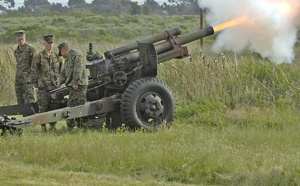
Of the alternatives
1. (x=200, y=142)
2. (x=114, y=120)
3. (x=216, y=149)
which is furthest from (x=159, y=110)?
(x=216, y=149)

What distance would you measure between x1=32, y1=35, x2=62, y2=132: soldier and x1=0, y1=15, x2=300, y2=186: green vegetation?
54 centimetres

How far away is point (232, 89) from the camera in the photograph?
15.7 m

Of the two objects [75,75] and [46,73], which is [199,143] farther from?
[46,73]

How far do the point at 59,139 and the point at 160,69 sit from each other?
626cm

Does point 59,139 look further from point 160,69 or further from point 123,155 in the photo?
point 160,69

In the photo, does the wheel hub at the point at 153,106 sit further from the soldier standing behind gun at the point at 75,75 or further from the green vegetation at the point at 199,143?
the soldier standing behind gun at the point at 75,75

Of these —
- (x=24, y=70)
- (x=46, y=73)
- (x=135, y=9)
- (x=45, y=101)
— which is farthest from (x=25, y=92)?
(x=135, y=9)

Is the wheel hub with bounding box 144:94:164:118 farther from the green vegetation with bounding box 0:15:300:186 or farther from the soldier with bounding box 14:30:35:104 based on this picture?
the soldier with bounding box 14:30:35:104

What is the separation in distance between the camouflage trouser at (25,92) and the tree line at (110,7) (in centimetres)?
5694

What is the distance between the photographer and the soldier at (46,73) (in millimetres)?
13773

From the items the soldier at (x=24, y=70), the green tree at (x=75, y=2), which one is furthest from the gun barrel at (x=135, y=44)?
the green tree at (x=75, y=2)

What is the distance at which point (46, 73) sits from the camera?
14.0 m

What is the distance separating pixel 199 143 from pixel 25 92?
472 cm

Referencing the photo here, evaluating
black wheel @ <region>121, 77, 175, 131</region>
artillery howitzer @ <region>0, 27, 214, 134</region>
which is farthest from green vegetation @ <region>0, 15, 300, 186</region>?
artillery howitzer @ <region>0, 27, 214, 134</region>
